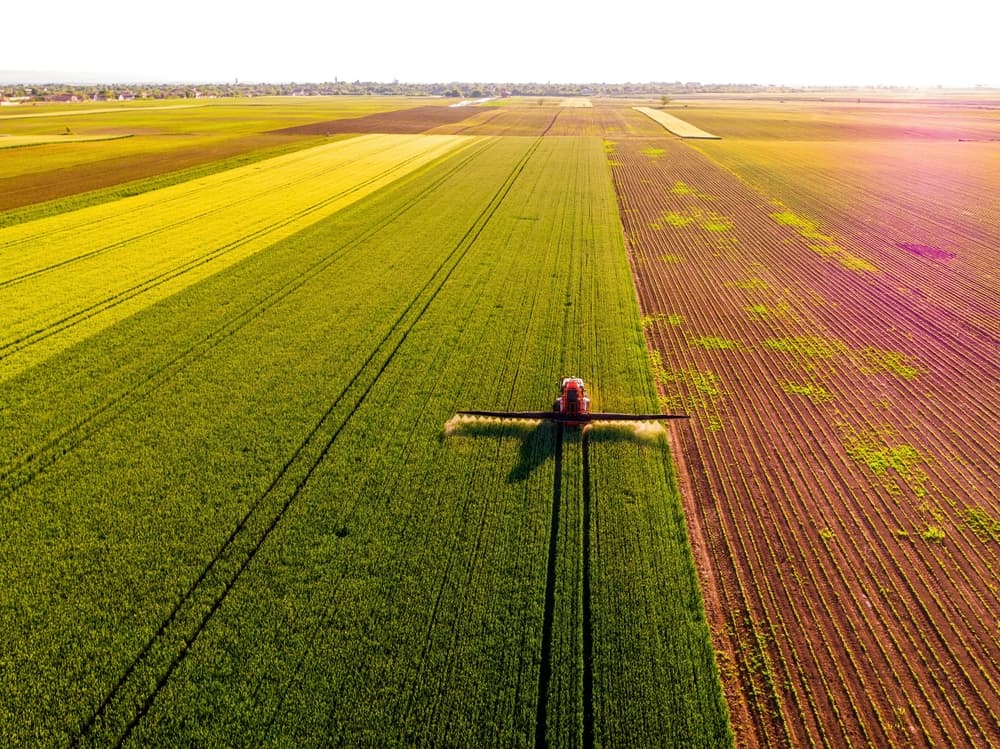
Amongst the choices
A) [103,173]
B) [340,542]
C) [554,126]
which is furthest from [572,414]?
[554,126]

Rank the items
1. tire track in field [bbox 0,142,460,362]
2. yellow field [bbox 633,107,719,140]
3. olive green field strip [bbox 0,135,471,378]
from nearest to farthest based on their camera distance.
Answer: tire track in field [bbox 0,142,460,362] → olive green field strip [bbox 0,135,471,378] → yellow field [bbox 633,107,719,140]

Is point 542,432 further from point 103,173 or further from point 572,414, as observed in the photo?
point 103,173

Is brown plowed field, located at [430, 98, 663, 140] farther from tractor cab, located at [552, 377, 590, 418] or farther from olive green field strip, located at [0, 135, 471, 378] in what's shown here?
tractor cab, located at [552, 377, 590, 418]

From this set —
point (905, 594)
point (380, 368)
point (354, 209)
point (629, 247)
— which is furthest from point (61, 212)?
point (905, 594)

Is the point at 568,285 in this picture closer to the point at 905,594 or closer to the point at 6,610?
the point at 905,594

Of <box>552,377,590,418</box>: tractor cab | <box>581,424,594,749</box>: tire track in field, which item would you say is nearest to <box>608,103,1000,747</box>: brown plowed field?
<box>581,424,594,749</box>: tire track in field

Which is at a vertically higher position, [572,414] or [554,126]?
[554,126]

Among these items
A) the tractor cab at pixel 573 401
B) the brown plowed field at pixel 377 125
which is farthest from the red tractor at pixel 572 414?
the brown plowed field at pixel 377 125
